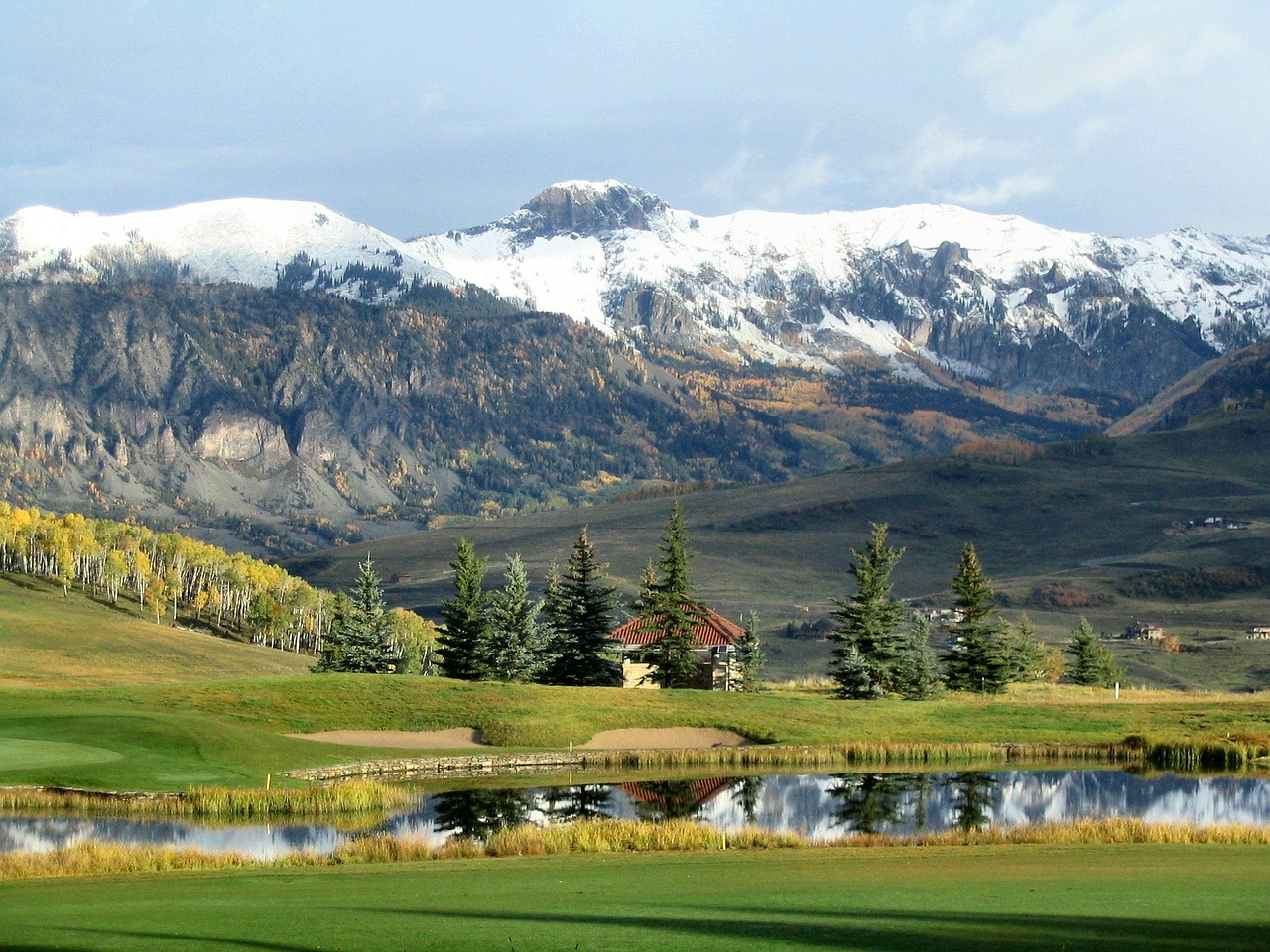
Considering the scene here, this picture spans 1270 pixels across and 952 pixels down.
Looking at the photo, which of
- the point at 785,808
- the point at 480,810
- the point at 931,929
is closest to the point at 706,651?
the point at 785,808

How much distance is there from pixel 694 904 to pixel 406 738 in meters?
40.0

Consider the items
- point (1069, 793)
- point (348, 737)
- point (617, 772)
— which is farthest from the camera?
point (348, 737)

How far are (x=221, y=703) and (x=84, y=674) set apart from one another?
50.9 meters

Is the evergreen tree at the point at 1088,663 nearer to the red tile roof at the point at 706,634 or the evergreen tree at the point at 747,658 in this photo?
the red tile roof at the point at 706,634

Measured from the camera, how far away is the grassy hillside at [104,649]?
377 feet

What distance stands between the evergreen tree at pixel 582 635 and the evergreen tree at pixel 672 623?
6.97ft

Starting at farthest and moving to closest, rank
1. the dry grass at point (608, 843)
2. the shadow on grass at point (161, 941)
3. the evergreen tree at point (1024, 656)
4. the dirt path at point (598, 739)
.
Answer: the evergreen tree at point (1024, 656), the dirt path at point (598, 739), the dry grass at point (608, 843), the shadow on grass at point (161, 941)

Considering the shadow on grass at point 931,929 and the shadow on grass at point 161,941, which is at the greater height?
the shadow on grass at point 931,929

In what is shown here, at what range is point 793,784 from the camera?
51406 millimetres

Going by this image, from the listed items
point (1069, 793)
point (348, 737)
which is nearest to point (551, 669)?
point (348, 737)

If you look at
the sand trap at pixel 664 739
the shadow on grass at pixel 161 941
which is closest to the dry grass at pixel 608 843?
the shadow on grass at pixel 161 941

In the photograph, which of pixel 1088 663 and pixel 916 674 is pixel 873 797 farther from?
pixel 1088 663

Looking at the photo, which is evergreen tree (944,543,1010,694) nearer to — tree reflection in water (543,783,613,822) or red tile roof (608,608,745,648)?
red tile roof (608,608,745,648)

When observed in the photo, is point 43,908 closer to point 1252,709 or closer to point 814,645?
point 1252,709
